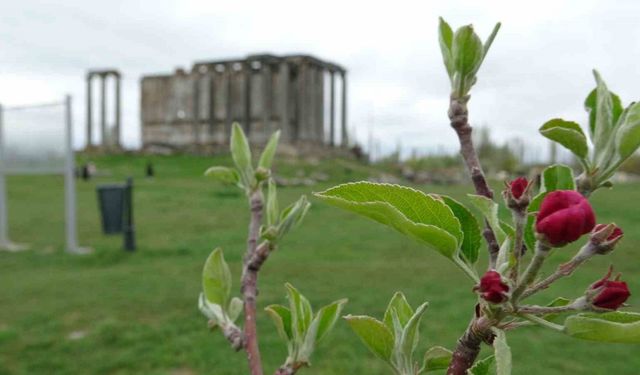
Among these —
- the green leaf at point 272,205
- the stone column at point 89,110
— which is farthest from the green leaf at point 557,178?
the stone column at point 89,110

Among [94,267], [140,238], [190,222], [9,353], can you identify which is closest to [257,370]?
[9,353]

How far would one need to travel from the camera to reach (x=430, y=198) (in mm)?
432

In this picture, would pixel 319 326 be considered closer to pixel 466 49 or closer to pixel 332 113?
pixel 466 49

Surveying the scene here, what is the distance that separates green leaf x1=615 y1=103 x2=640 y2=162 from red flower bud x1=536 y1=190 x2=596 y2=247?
4.6 inches

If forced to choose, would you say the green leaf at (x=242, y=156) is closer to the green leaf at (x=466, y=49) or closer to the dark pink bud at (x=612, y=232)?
the green leaf at (x=466, y=49)

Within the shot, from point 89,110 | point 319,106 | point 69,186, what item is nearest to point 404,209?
point 69,186

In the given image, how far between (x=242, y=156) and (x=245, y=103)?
29.2 m

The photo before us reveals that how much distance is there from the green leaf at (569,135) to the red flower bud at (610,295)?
0.38 ft

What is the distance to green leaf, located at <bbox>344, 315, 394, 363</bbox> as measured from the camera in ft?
1.70

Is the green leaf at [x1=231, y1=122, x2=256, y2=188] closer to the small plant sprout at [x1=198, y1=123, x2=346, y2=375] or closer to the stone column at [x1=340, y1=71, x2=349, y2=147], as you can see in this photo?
the small plant sprout at [x1=198, y1=123, x2=346, y2=375]

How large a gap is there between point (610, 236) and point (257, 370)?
36 centimetres

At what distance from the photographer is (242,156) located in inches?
33.1

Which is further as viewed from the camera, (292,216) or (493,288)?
(292,216)

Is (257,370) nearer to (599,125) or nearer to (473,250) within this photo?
(473,250)
